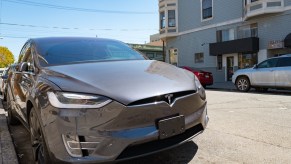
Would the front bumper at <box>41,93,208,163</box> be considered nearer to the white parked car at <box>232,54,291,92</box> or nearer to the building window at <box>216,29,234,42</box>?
the white parked car at <box>232,54,291,92</box>

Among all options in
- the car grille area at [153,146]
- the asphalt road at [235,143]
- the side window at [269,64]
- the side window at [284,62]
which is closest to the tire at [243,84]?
the side window at [269,64]

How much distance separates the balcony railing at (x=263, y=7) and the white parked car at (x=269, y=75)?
7543mm

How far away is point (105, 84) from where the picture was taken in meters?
2.87

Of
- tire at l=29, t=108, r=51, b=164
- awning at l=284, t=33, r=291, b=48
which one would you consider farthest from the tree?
tire at l=29, t=108, r=51, b=164

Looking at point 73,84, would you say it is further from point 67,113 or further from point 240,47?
point 240,47

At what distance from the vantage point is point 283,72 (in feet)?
39.6

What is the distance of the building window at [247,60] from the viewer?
69.5 ft

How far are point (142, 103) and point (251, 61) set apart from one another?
20.3 meters

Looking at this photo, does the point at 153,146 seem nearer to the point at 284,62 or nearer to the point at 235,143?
the point at 235,143

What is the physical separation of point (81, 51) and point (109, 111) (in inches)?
71.1

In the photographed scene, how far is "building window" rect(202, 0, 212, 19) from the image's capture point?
24.6m

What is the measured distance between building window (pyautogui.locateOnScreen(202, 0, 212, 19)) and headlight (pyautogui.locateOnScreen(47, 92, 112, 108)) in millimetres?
23365

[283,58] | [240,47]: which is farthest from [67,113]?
[240,47]

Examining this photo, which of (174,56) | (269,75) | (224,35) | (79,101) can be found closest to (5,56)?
(174,56)
